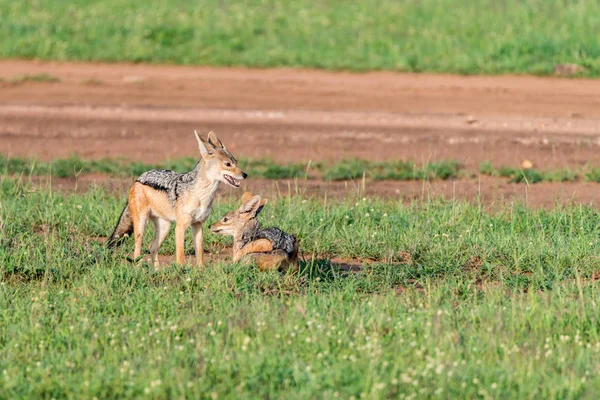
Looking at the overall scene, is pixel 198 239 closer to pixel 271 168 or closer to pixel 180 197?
pixel 180 197

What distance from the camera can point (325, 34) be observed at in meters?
17.7

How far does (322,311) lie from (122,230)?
2197 millimetres

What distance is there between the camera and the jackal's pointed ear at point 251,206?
24.6 feet

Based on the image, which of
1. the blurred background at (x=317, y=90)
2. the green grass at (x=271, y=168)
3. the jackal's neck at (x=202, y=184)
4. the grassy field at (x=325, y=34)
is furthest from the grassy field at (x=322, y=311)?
the grassy field at (x=325, y=34)

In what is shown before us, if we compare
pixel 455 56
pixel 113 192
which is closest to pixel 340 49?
pixel 455 56

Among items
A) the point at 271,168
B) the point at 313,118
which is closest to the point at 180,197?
the point at 271,168

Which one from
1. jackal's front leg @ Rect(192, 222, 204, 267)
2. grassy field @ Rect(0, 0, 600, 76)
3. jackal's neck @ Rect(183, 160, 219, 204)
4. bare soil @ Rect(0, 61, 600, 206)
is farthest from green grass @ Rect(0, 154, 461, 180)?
grassy field @ Rect(0, 0, 600, 76)

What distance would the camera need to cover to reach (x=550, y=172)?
11688 mm

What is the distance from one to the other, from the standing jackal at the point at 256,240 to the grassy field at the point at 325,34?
9613 mm

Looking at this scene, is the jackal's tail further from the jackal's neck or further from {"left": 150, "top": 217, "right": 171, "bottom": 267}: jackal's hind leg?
the jackal's neck

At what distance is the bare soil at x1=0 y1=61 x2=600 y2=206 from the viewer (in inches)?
503

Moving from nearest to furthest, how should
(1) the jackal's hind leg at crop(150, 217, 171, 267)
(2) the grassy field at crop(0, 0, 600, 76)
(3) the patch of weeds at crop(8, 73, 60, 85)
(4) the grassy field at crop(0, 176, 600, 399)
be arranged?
(4) the grassy field at crop(0, 176, 600, 399) < (1) the jackal's hind leg at crop(150, 217, 171, 267) < (3) the patch of weeds at crop(8, 73, 60, 85) < (2) the grassy field at crop(0, 0, 600, 76)

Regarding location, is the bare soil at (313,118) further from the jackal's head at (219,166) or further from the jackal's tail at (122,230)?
the jackal's head at (219,166)

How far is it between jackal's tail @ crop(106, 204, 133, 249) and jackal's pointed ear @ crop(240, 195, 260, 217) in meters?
1.04
